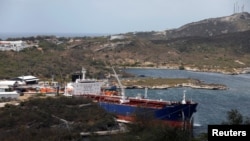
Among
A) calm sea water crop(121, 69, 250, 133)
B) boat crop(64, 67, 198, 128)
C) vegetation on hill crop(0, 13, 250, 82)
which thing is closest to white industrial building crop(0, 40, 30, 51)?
vegetation on hill crop(0, 13, 250, 82)

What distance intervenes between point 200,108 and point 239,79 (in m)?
32.2

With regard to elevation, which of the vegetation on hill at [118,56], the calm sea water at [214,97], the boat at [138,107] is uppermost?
the vegetation on hill at [118,56]

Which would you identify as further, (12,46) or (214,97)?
(12,46)

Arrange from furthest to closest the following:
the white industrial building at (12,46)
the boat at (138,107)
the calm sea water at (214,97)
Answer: the white industrial building at (12,46)
the calm sea water at (214,97)
the boat at (138,107)

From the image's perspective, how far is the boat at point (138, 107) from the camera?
3569cm

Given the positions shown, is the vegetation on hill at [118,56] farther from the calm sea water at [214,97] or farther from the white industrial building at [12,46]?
the calm sea water at [214,97]

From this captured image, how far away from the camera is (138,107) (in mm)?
37094

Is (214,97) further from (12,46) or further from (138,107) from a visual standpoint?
(12,46)

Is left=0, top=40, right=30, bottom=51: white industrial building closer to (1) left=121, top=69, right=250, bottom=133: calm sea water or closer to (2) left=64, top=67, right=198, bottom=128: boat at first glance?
(1) left=121, top=69, right=250, bottom=133: calm sea water

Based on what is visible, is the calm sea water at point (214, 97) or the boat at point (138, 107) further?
the calm sea water at point (214, 97)

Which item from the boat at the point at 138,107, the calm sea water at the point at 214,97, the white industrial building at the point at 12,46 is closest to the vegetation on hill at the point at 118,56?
the white industrial building at the point at 12,46

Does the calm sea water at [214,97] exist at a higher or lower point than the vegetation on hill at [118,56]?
lower

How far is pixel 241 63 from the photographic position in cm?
9231

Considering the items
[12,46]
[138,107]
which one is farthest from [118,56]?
[138,107]
